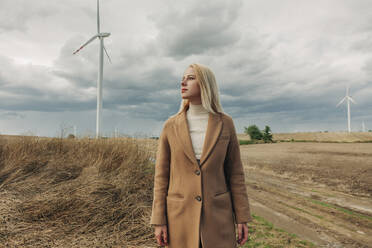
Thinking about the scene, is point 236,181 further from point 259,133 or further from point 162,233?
point 259,133

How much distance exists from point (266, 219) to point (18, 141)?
343 inches

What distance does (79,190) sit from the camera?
212 inches

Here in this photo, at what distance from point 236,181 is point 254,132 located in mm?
38897

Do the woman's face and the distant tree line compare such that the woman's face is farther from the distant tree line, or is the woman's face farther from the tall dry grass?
the distant tree line

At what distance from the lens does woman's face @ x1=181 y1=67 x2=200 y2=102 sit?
A: 210cm

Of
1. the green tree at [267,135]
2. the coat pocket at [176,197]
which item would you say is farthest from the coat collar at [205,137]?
the green tree at [267,135]

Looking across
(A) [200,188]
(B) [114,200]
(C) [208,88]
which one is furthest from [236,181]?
(B) [114,200]

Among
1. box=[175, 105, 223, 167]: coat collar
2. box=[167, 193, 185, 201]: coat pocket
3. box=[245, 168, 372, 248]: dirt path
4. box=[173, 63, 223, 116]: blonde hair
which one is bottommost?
box=[245, 168, 372, 248]: dirt path

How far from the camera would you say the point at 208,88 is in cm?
209

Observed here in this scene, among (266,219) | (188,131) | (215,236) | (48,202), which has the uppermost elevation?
(188,131)

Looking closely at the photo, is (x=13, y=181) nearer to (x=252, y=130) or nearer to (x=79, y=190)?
(x=79, y=190)

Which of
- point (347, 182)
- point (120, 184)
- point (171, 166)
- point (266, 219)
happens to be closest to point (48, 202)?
point (120, 184)

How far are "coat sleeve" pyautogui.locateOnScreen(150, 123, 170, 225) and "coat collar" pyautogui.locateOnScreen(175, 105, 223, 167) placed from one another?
0.18m

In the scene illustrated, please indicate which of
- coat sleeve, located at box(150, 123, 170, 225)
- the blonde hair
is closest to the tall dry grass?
coat sleeve, located at box(150, 123, 170, 225)
